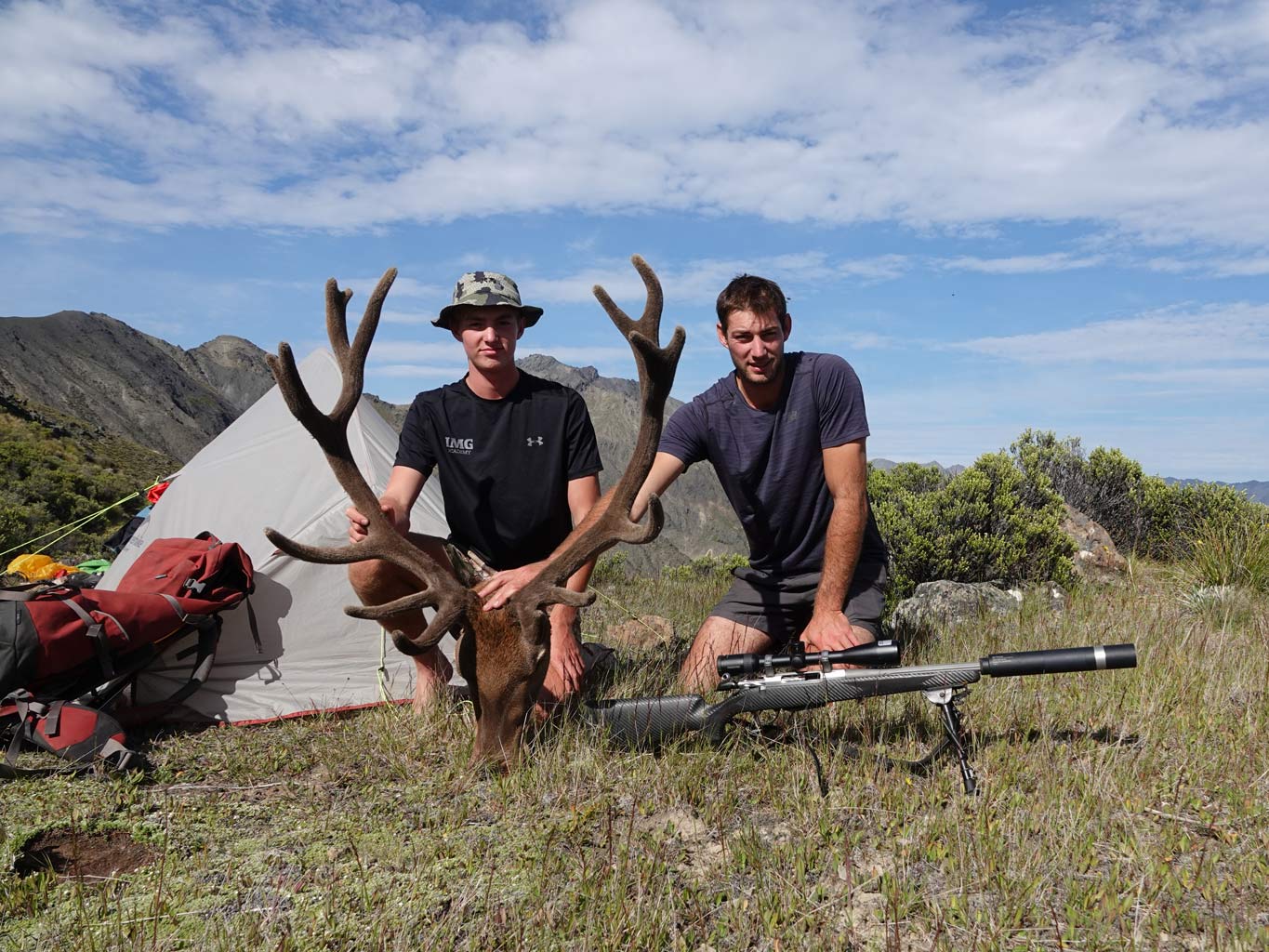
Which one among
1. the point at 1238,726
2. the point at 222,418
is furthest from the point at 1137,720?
the point at 222,418

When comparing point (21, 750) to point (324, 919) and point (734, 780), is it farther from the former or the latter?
point (734, 780)

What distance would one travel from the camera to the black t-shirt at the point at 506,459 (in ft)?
15.4

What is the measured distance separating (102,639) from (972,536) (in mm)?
6744

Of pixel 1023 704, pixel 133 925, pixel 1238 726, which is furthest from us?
pixel 1023 704

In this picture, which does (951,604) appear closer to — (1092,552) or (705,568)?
(1092,552)

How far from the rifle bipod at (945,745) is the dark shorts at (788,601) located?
44.5 inches

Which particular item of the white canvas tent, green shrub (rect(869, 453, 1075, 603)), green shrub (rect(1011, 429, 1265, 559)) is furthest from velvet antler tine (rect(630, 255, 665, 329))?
green shrub (rect(1011, 429, 1265, 559))

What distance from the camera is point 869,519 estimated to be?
500cm

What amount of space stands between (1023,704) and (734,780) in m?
1.52

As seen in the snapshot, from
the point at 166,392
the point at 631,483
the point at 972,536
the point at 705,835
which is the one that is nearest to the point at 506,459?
the point at 631,483

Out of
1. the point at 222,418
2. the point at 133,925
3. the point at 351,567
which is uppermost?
the point at 222,418

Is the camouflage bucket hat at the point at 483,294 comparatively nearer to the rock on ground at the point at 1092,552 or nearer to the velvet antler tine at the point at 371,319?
the velvet antler tine at the point at 371,319

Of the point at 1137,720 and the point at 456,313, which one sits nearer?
the point at 1137,720

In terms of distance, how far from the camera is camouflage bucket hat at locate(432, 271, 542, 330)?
4434 millimetres
